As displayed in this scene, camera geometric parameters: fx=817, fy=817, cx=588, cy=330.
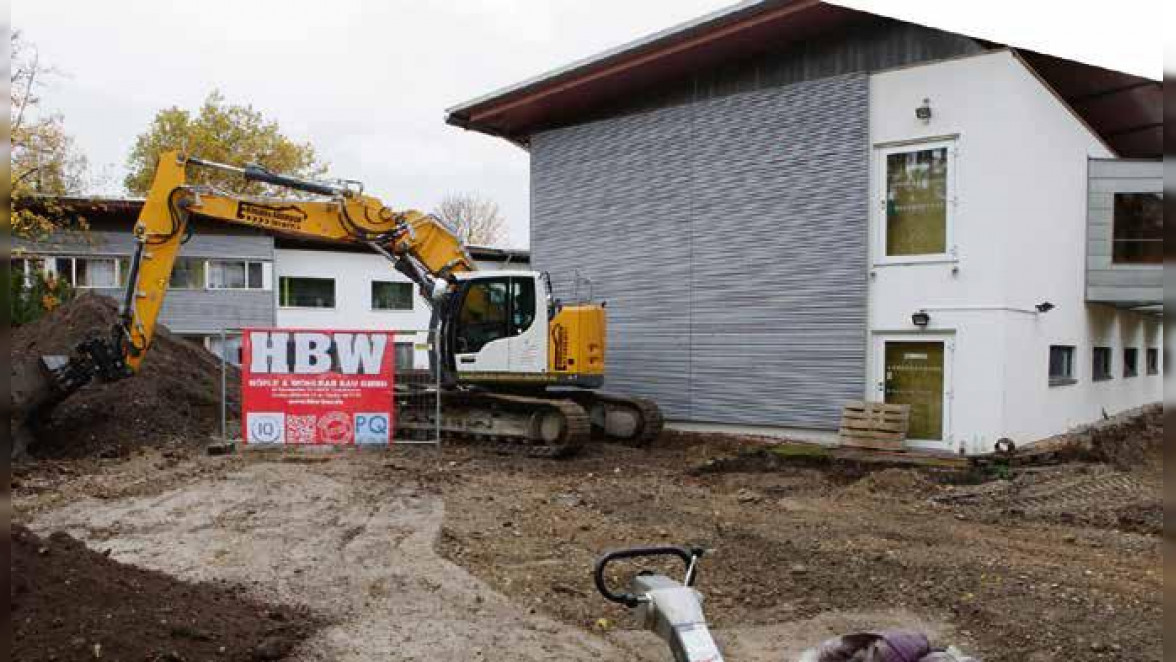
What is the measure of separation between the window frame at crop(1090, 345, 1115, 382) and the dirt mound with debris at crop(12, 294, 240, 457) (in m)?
15.9

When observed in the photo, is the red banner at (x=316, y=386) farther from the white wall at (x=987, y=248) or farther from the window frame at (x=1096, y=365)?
the window frame at (x=1096, y=365)

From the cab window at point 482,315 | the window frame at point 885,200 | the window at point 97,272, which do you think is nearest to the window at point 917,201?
the window frame at point 885,200

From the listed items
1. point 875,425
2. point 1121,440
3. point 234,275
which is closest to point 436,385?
point 875,425

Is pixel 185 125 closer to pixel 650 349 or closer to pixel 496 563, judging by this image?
pixel 650 349

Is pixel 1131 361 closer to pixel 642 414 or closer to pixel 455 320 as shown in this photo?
pixel 642 414

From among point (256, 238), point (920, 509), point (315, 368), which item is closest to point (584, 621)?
point (920, 509)

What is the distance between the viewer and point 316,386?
12.0 meters

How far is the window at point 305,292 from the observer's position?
101ft

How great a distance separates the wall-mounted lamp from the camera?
1195cm

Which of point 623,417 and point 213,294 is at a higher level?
point 213,294

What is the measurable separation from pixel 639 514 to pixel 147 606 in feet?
17.9

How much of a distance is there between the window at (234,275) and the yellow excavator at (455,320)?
709 inches

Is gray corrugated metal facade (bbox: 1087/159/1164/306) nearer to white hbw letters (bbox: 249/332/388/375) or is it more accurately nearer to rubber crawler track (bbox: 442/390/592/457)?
rubber crawler track (bbox: 442/390/592/457)

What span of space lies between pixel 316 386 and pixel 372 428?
1028 mm
